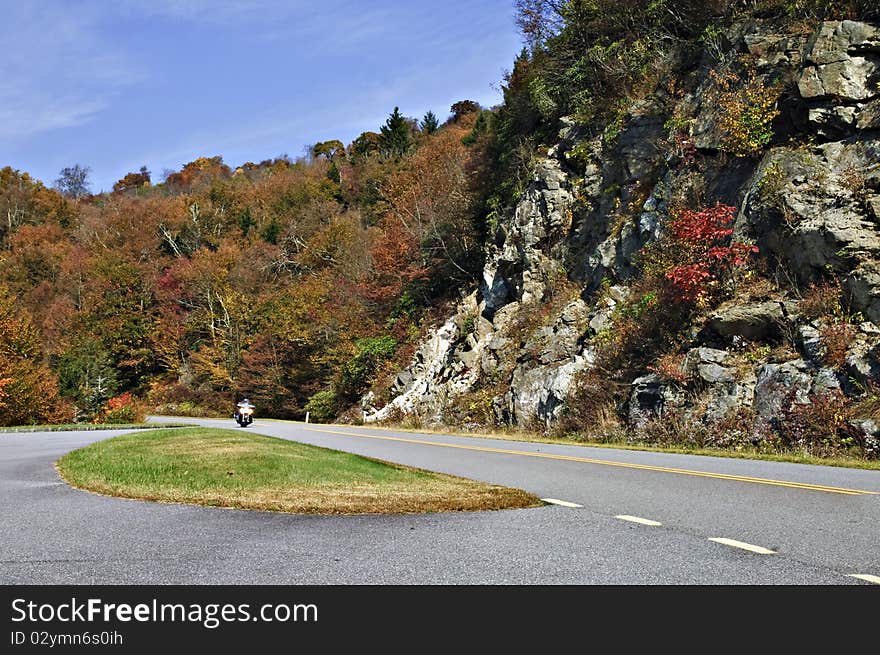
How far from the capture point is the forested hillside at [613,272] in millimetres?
16109

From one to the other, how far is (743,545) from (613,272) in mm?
20204

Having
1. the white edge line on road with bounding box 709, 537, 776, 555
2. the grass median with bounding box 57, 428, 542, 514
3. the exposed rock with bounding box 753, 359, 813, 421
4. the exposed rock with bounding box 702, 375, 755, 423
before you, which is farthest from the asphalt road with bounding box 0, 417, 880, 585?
the exposed rock with bounding box 702, 375, 755, 423

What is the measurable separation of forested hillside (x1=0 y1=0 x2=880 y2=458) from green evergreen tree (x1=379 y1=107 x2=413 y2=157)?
1719 centimetres

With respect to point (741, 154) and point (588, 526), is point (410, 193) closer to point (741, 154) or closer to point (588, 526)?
point (741, 154)

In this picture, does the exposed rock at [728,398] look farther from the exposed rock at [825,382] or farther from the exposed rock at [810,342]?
the exposed rock at [825,382]

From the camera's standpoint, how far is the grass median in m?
7.41

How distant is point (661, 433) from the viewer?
17219 millimetres

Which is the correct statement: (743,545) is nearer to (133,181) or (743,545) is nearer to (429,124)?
(429,124)

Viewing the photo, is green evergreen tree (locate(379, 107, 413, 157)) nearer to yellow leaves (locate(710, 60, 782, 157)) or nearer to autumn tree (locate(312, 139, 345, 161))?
autumn tree (locate(312, 139, 345, 161))

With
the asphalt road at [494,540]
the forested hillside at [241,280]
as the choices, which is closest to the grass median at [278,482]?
the asphalt road at [494,540]

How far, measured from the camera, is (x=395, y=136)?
254 feet

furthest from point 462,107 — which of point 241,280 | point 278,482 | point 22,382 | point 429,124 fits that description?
point 278,482

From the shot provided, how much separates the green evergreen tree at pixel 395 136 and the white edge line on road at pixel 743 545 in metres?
73.4
